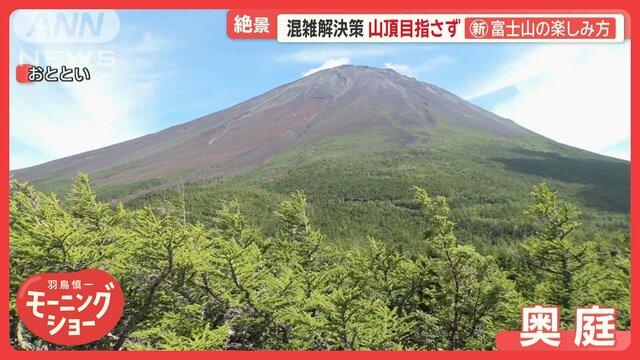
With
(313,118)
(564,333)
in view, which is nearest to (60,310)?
(564,333)

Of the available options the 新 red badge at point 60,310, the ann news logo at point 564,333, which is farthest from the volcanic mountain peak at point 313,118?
the ann news logo at point 564,333

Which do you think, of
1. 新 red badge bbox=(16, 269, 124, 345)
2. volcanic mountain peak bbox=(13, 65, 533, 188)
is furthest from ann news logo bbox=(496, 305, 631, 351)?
volcanic mountain peak bbox=(13, 65, 533, 188)

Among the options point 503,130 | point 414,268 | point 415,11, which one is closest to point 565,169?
point 503,130

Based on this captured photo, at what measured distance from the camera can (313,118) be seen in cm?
12156

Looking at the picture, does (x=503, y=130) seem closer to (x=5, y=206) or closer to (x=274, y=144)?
(x=274, y=144)

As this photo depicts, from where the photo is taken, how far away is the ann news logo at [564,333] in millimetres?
5461

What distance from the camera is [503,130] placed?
291 feet

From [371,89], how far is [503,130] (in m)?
41.6

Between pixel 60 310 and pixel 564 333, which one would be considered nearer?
pixel 60 310

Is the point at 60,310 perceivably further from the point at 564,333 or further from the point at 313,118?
the point at 313,118

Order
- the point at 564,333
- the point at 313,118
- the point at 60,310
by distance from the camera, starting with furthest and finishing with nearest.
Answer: the point at 313,118 → the point at 564,333 → the point at 60,310

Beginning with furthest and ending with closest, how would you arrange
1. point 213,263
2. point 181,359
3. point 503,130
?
point 503,130 → point 213,263 → point 181,359

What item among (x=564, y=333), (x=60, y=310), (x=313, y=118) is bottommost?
(x=564, y=333)

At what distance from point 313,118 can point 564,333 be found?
118085 mm
